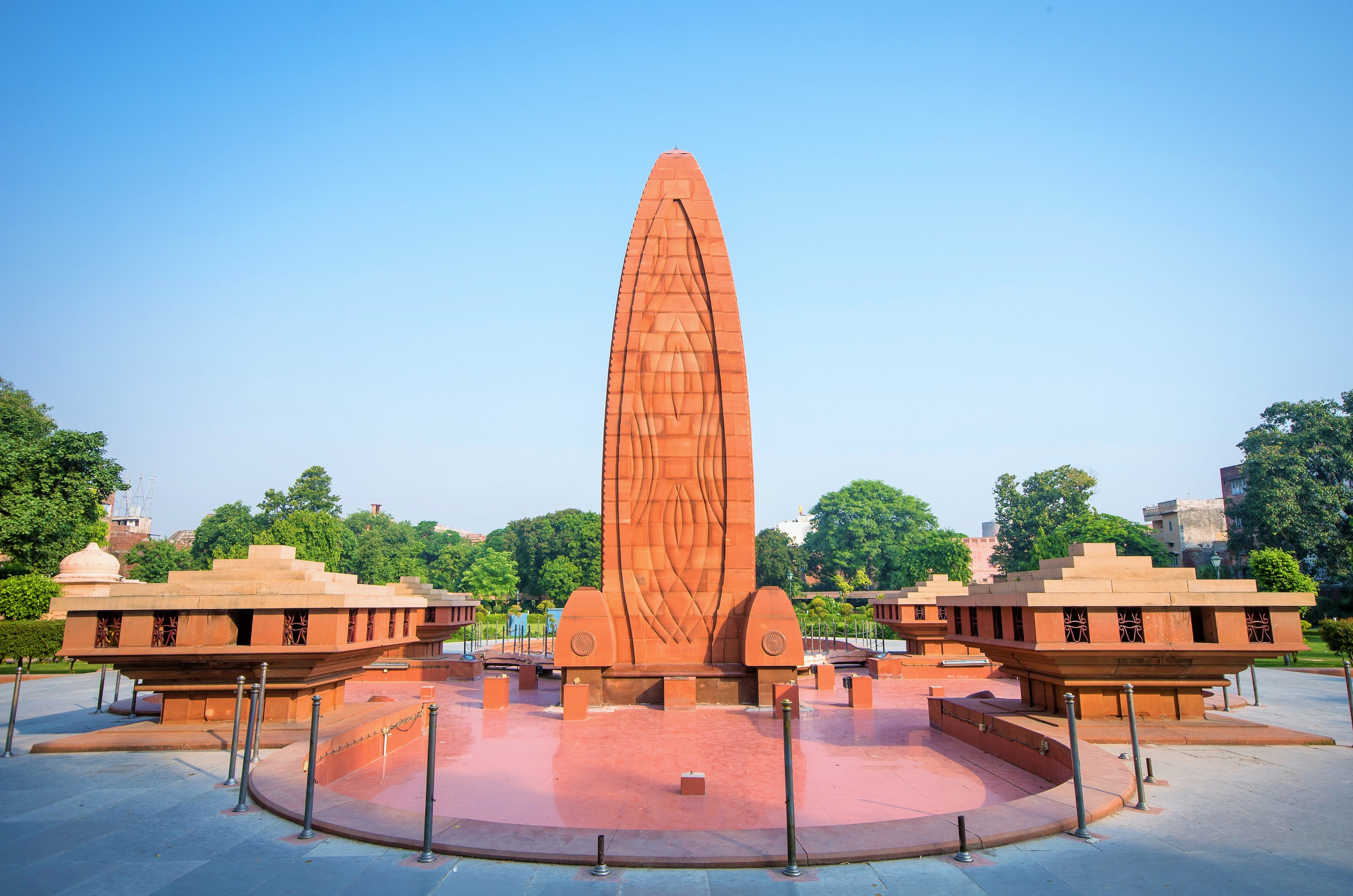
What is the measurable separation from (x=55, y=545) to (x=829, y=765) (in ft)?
107

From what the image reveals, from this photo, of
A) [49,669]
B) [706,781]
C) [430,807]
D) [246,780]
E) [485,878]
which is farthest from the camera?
[49,669]

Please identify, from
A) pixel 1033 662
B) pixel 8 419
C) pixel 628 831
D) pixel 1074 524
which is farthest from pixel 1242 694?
pixel 8 419

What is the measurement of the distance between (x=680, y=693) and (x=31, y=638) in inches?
724

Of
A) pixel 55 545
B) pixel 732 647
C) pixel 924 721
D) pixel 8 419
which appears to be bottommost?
pixel 924 721

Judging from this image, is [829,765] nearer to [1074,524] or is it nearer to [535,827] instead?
[535,827]

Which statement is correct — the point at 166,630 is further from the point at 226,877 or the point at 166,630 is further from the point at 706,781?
the point at 706,781

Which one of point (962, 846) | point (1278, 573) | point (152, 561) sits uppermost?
point (152, 561)

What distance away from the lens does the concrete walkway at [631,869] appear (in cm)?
567

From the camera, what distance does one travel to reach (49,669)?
23.3 metres

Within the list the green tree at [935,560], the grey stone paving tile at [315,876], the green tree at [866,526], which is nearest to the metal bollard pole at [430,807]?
the grey stone paving tile at [315,876]

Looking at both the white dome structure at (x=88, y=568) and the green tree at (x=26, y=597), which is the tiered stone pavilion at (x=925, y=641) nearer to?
the green tree at (x=26, y=597)

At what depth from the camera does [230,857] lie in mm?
6277

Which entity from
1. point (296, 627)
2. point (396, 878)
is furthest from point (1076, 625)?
point (296, 627)

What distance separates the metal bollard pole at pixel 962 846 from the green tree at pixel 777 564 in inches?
2295
